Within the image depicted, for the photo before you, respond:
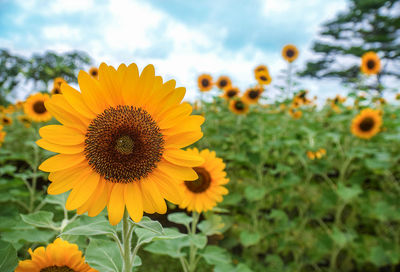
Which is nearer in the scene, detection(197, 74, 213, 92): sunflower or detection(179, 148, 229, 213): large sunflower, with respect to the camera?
detection(179, 148, 229, 213): large sunflower

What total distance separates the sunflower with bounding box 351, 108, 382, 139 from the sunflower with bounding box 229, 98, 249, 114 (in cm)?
118

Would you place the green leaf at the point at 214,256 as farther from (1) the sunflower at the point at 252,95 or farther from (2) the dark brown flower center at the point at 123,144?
(1) the sunflower at the point at 252,95

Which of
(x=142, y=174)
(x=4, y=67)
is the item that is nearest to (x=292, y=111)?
(x=142, y=174)

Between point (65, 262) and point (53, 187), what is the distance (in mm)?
299

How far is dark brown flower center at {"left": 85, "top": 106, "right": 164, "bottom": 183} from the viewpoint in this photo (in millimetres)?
728

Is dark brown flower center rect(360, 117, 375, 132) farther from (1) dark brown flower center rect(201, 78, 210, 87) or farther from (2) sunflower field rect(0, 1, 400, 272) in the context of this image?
(1) dark brown flower center rect(201, 78, 210, 87)

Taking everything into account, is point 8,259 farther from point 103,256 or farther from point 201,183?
point 201,183

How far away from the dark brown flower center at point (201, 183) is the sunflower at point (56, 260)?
Result: 0.71 metres

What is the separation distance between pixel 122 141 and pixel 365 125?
2.89 metres

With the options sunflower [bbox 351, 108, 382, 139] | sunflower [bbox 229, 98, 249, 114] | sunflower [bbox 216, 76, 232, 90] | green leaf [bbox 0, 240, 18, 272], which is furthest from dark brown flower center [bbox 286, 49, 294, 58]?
green leaf [bbox 0, 240, 18, 272]

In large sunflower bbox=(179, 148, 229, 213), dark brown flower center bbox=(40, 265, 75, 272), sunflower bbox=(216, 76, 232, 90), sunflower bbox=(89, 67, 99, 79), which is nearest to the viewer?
dark brown flower center bbox=(40, 265, 75, 272)

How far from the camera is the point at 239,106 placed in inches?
131

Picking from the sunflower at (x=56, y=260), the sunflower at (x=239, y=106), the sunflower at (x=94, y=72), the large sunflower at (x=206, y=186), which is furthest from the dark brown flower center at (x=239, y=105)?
the sunflower at (x=56, y=260)

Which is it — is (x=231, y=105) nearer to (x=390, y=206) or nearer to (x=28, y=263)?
(x=390, y=206)
